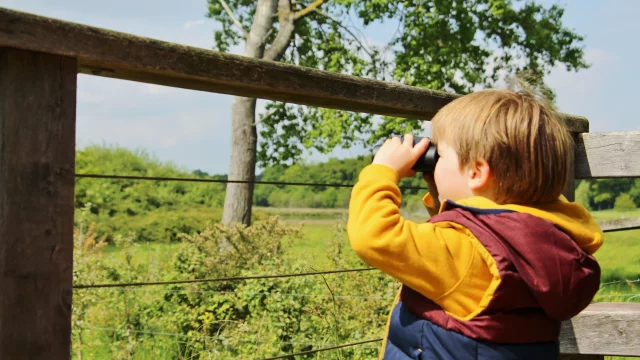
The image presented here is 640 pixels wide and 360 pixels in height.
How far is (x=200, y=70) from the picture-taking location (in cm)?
Result: 138

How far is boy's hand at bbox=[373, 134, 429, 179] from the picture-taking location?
1.36 meters

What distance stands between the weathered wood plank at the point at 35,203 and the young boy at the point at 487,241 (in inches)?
21.0

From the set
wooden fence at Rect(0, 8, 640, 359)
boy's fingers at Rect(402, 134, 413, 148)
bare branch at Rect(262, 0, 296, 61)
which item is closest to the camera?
wooden fence at Rect(0, 8, 640, 359)

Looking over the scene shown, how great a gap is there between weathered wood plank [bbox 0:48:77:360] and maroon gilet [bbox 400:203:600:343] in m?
0.69

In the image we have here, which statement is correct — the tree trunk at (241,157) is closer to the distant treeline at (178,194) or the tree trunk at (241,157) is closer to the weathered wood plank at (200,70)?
the distant treeline at (178,194)

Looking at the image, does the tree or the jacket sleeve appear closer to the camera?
the jacket sleeve

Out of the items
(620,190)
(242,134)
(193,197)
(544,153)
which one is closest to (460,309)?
(544,153)

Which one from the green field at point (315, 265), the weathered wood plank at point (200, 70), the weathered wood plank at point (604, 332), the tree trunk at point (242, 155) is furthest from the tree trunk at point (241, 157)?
the weathered wood plank at point (200, 70)

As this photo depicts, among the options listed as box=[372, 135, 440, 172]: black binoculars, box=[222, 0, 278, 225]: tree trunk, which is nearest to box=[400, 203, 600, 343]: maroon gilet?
box=[372, 135, 440, 172]: black binoculars

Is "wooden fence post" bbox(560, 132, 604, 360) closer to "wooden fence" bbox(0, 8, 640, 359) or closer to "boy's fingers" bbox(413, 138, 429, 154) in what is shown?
"boy's fingers" bbox(413, 138, 429, 154)

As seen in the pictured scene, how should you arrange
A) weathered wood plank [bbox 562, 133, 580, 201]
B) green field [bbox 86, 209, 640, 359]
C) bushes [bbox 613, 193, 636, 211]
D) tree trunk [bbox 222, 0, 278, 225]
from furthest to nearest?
bushes [bbox 613, 193, 636, 211]
tree trunk [bbox 222, 0, 278, 225]
green field [bbox 86, 209, 640, 359]
weathered wood plank [bbox 562, 133, 580, 201]

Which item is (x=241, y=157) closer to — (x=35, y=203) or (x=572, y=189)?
(x=572, y=189)

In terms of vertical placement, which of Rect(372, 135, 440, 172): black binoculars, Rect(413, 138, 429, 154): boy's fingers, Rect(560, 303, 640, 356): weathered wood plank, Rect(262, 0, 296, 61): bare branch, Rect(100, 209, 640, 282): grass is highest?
Rect(262, 0, 296, 61): bare branch

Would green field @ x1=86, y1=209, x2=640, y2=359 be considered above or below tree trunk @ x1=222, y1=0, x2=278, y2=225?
below
